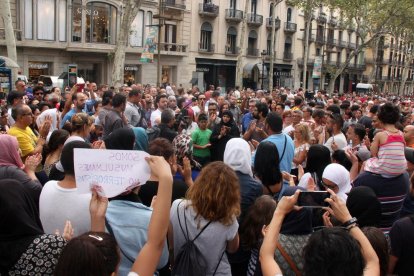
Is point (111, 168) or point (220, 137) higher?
point (111, 168)

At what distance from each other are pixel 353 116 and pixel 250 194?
24.2 ft

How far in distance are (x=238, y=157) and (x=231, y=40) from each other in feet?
119

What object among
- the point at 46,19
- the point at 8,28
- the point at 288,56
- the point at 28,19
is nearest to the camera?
the point at 8,28

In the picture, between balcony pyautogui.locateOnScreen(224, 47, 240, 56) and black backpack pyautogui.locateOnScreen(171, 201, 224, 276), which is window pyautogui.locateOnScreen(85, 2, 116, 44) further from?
black backpack pyautogui.locateOnScreen(171, 201, 224, 276)

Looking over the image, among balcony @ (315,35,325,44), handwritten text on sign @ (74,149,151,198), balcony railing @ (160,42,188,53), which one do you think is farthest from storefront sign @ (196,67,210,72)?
handwritten text on sign @ (74,149,151,198)

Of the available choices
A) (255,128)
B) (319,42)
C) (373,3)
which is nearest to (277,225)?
(255,128)

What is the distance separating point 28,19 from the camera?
82.4 feet

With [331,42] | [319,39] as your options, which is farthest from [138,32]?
[331,42]

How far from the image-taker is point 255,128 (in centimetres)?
737

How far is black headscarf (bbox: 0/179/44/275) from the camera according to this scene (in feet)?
8.39

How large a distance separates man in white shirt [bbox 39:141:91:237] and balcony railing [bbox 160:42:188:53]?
3079 cm

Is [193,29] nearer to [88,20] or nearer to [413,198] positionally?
[88,20]

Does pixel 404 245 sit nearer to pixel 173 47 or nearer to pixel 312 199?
pixel 312 199

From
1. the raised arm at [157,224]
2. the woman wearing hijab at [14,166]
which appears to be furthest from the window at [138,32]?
the raised arm at [157,224]
